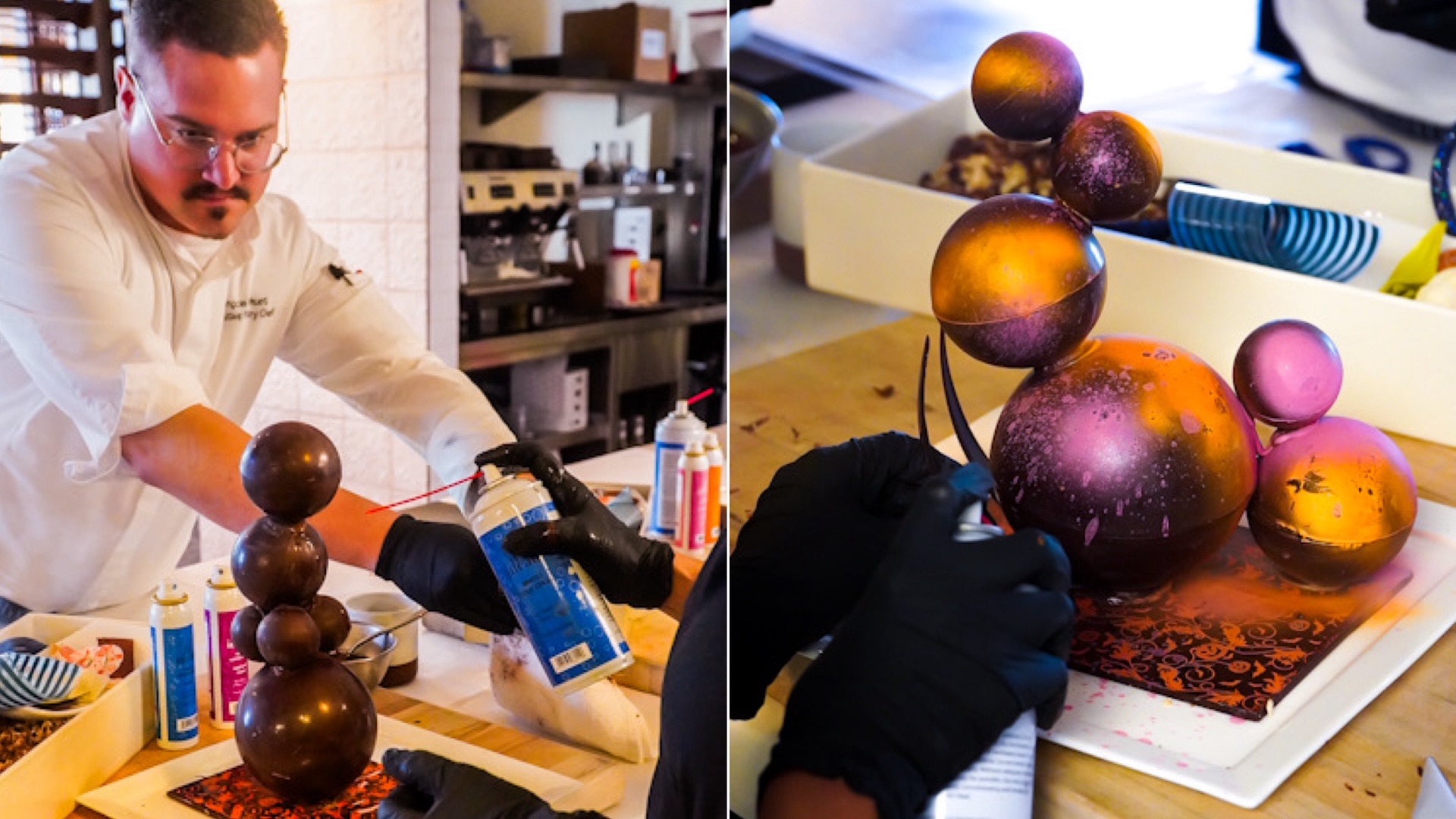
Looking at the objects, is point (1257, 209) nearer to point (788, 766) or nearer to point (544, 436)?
point (544, 436)

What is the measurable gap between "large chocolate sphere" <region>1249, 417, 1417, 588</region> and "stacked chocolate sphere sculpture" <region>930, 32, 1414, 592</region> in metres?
0.05

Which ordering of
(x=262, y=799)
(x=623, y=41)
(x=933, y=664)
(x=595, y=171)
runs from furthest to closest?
(x=595, y=171), (x=623, y=41), (x=262, y=799), (x=933, y=664)

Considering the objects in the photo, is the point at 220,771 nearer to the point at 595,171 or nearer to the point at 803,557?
the point at 803,557

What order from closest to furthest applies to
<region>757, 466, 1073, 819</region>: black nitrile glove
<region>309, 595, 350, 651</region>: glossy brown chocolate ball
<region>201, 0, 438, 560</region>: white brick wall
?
1. <region>757, 466, 1073, 819</region>: black nitrile glove
2. <region>309, 595, 350, 651</region>: glossy brown chocolate ball
3. <region>201, 0, 438, 560</region>: white brick wall

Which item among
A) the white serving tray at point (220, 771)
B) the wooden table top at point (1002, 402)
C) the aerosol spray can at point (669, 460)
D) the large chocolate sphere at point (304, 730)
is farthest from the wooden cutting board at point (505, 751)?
the aerosol spray can at point (669, 460)

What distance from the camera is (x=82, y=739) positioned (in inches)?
38.8

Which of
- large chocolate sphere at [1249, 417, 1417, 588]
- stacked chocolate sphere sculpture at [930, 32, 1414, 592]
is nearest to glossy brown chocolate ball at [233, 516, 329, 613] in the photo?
stacked chocolate sphere sculpture at [930, 32, 1414, 592]

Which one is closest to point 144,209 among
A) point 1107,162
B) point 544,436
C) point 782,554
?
point 544,436

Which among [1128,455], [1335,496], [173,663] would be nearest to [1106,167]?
[1128,455]

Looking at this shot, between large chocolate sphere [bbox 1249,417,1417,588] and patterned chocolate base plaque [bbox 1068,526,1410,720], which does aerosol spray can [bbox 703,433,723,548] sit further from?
large chocolate sphere [bbox 1249,417,1417,588]

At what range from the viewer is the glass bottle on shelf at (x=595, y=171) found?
1466mm

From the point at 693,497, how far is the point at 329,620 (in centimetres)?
53

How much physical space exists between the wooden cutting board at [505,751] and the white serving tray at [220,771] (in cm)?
1

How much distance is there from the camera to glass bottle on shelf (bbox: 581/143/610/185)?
1466 mm
